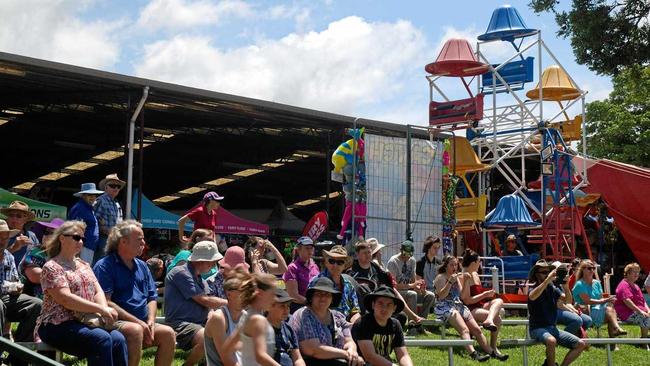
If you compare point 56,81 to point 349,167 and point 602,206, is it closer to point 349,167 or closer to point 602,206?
point 349,167

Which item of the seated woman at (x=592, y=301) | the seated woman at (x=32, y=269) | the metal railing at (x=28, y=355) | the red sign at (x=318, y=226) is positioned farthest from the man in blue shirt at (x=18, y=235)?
the red sign at (x=318, y=226)

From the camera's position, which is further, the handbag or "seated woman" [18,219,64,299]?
"seated woman" [18,219,64,299]

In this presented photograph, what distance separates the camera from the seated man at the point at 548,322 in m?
10.0

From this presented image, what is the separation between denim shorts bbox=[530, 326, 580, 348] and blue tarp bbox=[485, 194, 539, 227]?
8637 mm

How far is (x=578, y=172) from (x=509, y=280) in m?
5.58

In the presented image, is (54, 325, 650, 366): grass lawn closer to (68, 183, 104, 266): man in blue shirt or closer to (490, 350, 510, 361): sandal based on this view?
(490, 350, 510, 361): sandal

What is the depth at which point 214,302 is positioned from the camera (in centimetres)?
784

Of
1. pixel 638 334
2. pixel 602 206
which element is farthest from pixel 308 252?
pixel 602 206

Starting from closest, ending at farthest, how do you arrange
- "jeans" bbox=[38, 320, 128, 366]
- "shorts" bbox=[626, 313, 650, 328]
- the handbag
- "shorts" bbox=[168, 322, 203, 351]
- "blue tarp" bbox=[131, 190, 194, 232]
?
1. "jeans" bbox=[38, 320, 128, 366]
2. the handbag
3. "shorts" bbox=[168, 322, 203, 351]
4. "shorts" bbox=[626, 313, 650, 328]
5. "blue tarp" bbox=[131, 190, 194, 232]

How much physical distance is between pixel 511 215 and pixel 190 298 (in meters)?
12.2

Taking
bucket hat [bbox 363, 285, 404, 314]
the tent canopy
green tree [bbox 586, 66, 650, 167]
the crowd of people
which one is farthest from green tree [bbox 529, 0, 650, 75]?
green tree [bbox 586, 66, 650, 167]

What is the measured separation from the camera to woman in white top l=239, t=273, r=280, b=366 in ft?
18.3

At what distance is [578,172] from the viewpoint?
20969mm

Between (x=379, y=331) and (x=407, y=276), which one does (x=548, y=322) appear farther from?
(x=379, y=331)
